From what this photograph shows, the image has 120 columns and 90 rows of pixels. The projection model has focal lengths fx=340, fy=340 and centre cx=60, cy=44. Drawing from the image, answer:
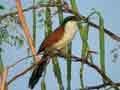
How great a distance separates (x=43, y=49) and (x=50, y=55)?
12 centimetres

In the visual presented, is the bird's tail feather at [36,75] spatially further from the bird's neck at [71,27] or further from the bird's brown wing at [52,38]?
the bird's neck at [71,27]

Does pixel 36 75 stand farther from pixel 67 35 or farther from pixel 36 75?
pixel 67 35

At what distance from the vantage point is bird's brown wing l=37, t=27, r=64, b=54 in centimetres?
113

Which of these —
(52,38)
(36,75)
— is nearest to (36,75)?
(36,75)

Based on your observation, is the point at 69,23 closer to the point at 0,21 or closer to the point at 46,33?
the point at 46,33

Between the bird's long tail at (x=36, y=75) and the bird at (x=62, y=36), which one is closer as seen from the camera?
the bird's long tail at (x=36, y=75)

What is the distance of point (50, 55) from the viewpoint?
1012 mm

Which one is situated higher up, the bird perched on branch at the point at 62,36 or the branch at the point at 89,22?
the branch at the point at 89,22

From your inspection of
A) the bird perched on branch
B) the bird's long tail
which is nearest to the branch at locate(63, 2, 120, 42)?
the bird perched on branch

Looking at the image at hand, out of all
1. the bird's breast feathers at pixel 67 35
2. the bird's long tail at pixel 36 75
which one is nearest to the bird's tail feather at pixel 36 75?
the bird's long tail at pixel 36 75

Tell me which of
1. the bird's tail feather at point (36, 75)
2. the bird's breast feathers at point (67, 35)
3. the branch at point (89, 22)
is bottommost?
the bird's tail feather at point (36, 75)

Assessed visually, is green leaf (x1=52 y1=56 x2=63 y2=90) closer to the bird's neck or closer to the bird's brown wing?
the bird's brown wing

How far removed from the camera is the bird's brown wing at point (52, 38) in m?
1.13

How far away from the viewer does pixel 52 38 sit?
1.18 metres
